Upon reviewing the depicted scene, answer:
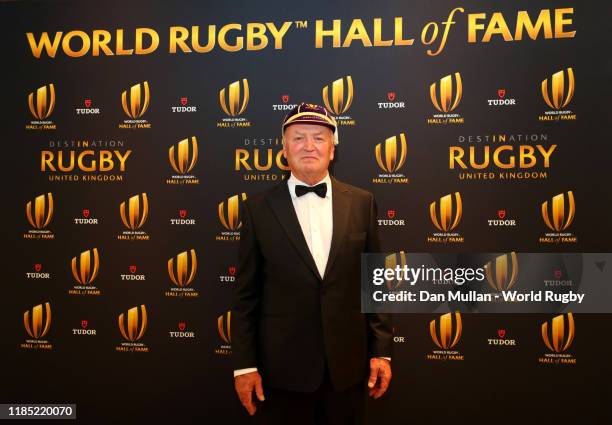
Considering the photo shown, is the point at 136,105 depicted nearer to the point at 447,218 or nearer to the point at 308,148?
the point at 308,148

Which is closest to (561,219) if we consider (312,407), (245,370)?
(312,407)

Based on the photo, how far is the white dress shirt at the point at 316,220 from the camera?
1.73m

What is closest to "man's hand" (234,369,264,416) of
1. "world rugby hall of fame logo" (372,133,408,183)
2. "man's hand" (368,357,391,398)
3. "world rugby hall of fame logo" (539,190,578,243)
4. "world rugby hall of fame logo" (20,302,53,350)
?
"man's hand" (368,357,391,398)

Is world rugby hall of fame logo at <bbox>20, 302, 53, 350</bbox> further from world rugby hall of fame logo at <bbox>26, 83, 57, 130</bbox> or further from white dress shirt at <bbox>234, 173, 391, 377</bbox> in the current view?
white dress shirt at <bbox>234, 173, 391, 377</bbox>

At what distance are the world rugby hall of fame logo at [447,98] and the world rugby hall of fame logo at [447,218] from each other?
1.40 ft

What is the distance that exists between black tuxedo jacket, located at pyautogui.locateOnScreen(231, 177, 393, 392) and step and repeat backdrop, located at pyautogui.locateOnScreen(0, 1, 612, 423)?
0.61 meters

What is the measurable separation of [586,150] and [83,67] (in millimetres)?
2983

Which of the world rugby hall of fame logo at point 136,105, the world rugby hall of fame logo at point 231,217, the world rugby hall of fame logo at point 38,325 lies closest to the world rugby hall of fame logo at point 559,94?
the world rugby hall of fame logo at point 231,217

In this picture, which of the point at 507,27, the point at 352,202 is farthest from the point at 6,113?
the point at 507,27

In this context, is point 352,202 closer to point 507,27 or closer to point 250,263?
point 250,263

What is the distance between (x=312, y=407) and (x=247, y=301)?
1.70 ft

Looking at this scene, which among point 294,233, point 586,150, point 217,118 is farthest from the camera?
point 217,118

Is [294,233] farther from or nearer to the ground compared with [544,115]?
nearer to the ground

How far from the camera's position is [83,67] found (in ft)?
8.37
